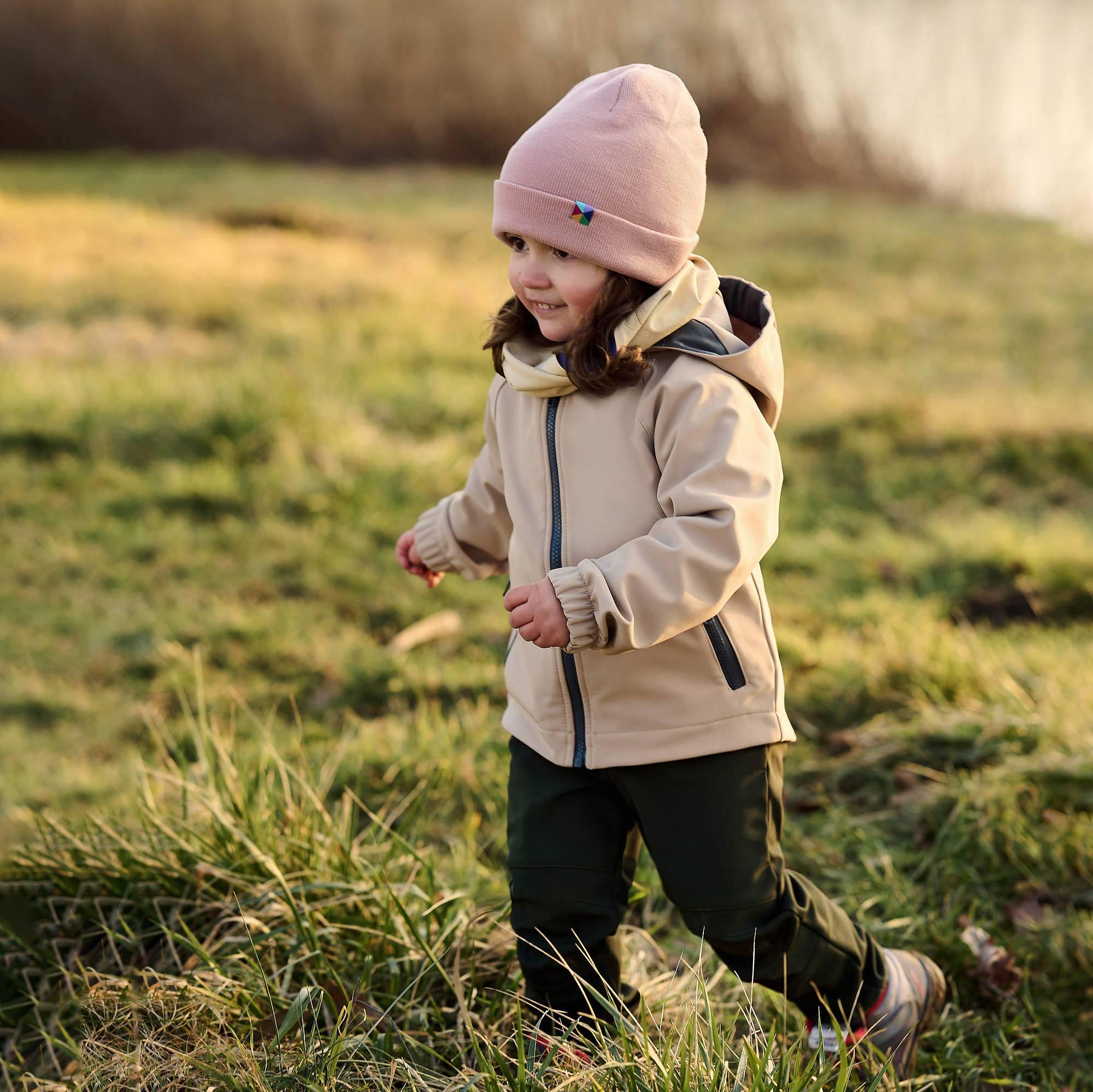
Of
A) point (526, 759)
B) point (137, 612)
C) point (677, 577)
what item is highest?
point (677, 577)

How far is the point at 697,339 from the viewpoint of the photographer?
1.90m

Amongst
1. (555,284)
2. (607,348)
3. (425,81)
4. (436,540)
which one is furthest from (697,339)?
(425,81)

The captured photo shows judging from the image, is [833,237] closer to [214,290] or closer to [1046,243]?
[1046,243]

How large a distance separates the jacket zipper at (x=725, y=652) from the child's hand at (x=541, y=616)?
0.31 meters

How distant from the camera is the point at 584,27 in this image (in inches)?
606

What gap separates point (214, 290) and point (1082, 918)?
670 cm

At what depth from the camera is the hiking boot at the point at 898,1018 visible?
6.95 ft

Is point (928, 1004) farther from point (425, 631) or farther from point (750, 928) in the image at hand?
point (425, 631)

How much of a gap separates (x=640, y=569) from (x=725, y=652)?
30cm

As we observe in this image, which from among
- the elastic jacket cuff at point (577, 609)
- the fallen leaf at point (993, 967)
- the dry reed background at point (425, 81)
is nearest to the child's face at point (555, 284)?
the elastic jacket cuff at point (577, 609)

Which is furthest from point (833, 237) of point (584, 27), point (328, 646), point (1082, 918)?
point (1082, 918)

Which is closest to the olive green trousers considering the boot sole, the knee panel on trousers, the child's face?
the knee panel on trousers

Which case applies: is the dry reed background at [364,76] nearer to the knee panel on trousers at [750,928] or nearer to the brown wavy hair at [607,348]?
the brown wavy hair at [607,348]

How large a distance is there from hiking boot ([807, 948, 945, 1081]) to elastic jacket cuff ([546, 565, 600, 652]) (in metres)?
0.90
